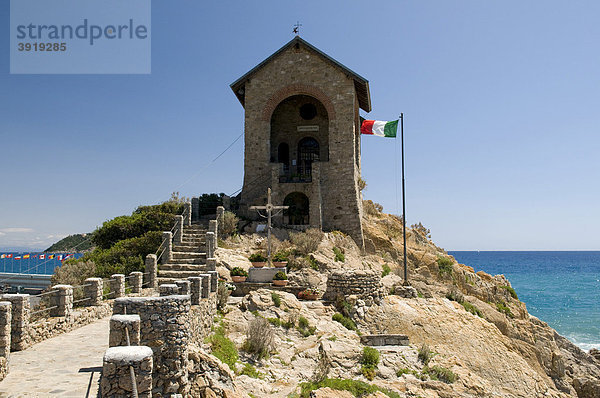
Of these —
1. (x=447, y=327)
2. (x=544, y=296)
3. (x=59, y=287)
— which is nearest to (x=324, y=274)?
(x=447, y=327)

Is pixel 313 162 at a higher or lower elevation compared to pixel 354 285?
higher

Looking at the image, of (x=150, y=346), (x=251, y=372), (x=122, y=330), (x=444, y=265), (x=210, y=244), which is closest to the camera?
(x=122, y=330)

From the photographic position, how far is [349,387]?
12.0 meters

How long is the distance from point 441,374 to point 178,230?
47.6ft

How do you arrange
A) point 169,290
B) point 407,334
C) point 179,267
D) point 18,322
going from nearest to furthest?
point 18,322, point 169,290, point 407,334, point 179,267

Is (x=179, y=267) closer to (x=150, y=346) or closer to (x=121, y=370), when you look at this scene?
(x=150, y=346)

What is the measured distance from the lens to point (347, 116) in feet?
93.8

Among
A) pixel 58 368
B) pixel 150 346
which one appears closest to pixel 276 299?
pixel 150 346

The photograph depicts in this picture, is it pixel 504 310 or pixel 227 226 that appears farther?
pixel 504 310

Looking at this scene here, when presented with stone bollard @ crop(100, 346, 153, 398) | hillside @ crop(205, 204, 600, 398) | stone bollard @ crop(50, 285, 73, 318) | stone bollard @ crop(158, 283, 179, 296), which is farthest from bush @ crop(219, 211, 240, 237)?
stone bollard @ crop(100, 346, 153, 398)

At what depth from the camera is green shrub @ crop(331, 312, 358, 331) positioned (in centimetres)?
1672

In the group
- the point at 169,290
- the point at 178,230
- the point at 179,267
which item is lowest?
the point at 179,267

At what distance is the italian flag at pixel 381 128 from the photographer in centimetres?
2597

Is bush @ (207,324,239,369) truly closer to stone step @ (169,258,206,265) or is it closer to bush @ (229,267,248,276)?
bush @ (229,267,248,276)
